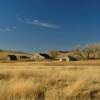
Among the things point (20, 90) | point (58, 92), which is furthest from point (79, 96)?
point (20, 90)

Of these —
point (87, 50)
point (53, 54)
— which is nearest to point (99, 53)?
point (87, 50)

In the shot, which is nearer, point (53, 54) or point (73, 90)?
point (73, 90)

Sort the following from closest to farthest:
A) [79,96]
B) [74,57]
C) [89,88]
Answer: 1. [79,96]
2. [89,88]
3. [74,57]

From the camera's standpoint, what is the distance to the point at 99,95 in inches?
488

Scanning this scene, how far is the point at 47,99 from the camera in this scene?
1073 cm

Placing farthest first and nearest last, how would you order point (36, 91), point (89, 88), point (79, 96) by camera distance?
point (89, 88) < point (36, 91) < point (79, 96)

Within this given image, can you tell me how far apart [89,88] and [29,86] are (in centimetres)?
270

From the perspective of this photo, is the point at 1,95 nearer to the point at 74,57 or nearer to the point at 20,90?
the point at 20,90

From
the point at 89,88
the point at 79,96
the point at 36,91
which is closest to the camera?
the point at 79,96

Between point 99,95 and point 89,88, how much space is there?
5.19 feet

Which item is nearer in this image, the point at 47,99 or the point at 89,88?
the point at 47,99

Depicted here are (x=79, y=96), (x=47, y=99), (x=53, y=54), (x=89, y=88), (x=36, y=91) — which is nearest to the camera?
(x=47, y=99)

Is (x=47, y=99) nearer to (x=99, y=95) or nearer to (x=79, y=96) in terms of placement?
(x=79, y=96)

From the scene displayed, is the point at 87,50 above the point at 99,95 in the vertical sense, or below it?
above
